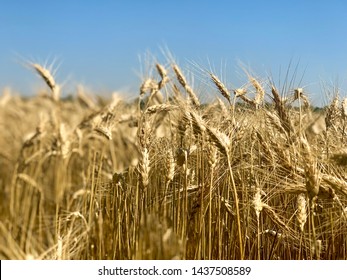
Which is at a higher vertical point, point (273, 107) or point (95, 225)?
point (273, 107)

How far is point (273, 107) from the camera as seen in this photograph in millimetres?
2523

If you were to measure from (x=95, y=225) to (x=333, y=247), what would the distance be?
1004 mm

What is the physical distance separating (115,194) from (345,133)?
1102 millimetres

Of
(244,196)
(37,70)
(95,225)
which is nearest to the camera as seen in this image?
(95,225)

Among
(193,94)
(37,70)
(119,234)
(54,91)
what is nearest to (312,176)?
(119,234)

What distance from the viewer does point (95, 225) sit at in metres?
2.39
